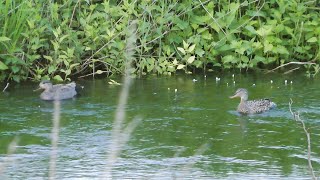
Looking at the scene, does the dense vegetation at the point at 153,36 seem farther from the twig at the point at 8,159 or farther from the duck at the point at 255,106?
the twig at the point at 8,159

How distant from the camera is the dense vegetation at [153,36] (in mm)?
11430

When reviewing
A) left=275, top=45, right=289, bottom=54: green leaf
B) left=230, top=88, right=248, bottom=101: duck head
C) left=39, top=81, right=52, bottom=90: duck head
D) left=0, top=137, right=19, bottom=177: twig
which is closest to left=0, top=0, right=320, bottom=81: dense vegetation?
left=275, top=45, right=289, bottom=54: green leaf

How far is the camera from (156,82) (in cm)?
1154

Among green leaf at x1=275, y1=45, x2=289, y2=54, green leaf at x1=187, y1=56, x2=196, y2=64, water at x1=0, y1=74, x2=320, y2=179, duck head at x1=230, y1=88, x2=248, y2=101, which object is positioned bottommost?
water at x1=0, y1=74, x2=320, y2=179

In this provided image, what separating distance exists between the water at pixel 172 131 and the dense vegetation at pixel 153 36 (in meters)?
0.29

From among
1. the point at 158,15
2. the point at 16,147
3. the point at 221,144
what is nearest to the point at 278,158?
the point at 221,144

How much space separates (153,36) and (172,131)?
118 inches

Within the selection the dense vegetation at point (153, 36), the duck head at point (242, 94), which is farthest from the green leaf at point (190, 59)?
the duck head at point (242, 94)

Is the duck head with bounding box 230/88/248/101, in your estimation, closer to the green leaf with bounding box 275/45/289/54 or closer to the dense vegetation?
the dense vegetation

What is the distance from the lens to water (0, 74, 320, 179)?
7.90 m

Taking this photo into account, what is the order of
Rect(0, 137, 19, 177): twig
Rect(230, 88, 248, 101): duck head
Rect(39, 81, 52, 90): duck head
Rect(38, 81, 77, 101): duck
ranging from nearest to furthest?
Rect(0, 137, 19, 177): twig < Rect(230, 88, 248, 101): duck head < Rect(38, 81, 77, 101): duck < Rect(39, 81, 52, 90): duck head

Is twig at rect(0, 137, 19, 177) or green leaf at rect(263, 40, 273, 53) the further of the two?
green leaf at rect(263, 40, 273, 53)

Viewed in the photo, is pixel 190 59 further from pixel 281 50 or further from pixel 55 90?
pixel 55 90

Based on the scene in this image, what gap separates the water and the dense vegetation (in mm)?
287
